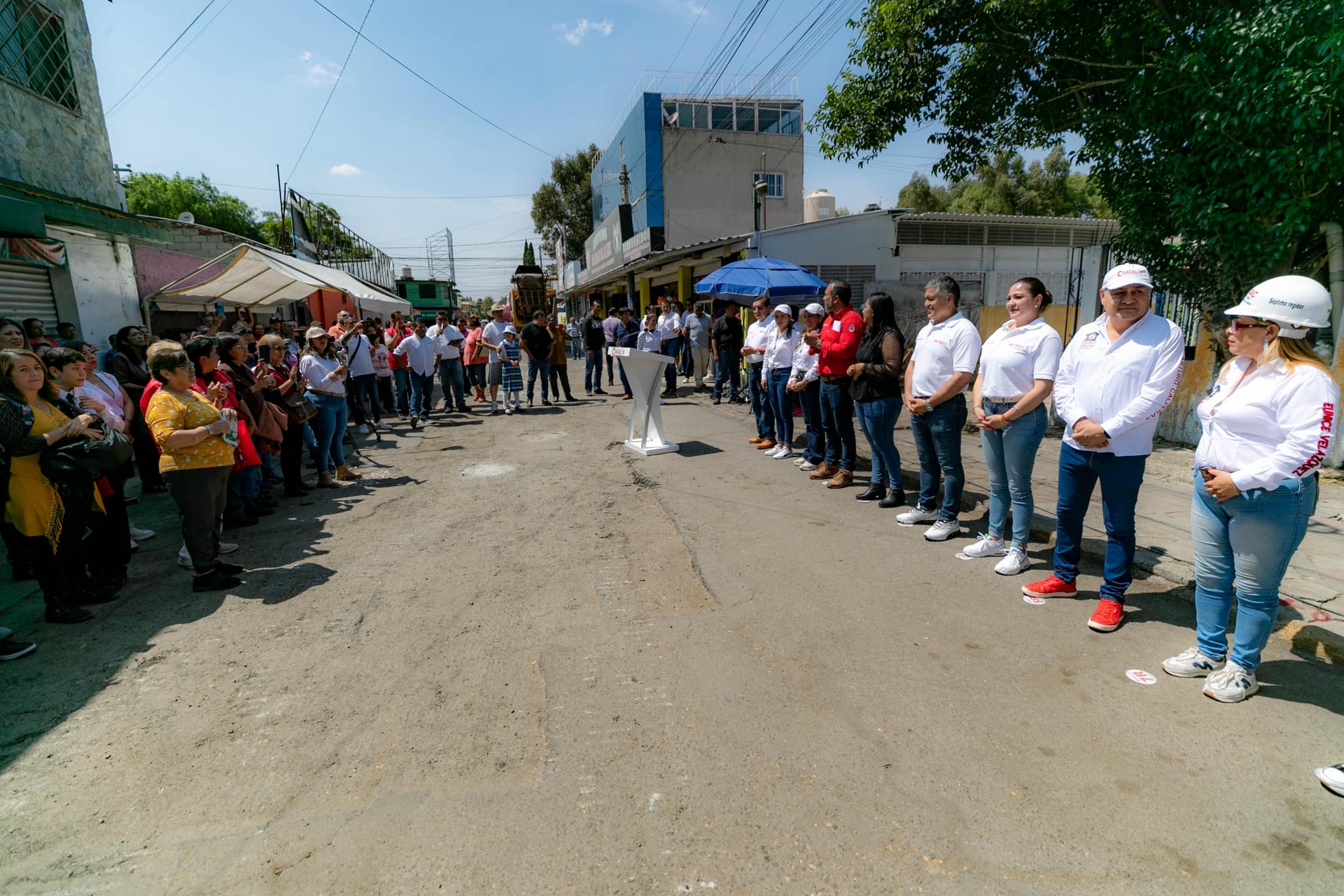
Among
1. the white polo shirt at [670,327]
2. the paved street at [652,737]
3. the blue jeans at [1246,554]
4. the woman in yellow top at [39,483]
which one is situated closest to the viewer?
the paved street at [652,737]

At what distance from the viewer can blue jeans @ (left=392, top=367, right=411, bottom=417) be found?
11.7 meters

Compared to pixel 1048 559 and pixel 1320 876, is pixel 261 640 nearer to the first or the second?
pixel 1320 876

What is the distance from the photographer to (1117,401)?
141 inches

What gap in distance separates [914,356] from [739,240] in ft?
43.4

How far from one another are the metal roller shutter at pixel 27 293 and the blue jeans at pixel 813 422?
9829 millimetres

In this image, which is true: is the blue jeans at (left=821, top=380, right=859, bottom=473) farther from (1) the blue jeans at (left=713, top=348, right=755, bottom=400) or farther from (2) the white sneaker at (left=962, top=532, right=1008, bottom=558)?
(1) the blue jeans at (left=713, top=348, right=755, bottom=400)

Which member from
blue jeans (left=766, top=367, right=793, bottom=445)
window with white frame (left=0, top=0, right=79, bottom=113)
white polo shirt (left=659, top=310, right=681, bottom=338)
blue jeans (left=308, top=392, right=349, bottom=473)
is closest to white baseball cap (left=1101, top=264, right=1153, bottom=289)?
blue jeans (left=766, top=367, right=793, bottom=445)

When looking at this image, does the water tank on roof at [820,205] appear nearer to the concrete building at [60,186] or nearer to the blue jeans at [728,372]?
the blue jeans at [728,372]

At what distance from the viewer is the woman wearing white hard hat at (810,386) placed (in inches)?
275

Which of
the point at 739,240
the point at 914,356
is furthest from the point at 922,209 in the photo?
the point at 914,356

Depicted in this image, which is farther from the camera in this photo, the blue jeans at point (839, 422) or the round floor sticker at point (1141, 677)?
the blue jeans at point (839, 422)

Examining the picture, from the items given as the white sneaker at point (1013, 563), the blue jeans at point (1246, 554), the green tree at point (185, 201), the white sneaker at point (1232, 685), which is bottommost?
the white sneaker at point (1232, 685)

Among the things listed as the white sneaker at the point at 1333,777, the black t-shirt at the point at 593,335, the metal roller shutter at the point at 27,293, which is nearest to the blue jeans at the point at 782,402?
the white sneaker at the point at 1333,777

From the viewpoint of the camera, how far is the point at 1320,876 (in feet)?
6.79
